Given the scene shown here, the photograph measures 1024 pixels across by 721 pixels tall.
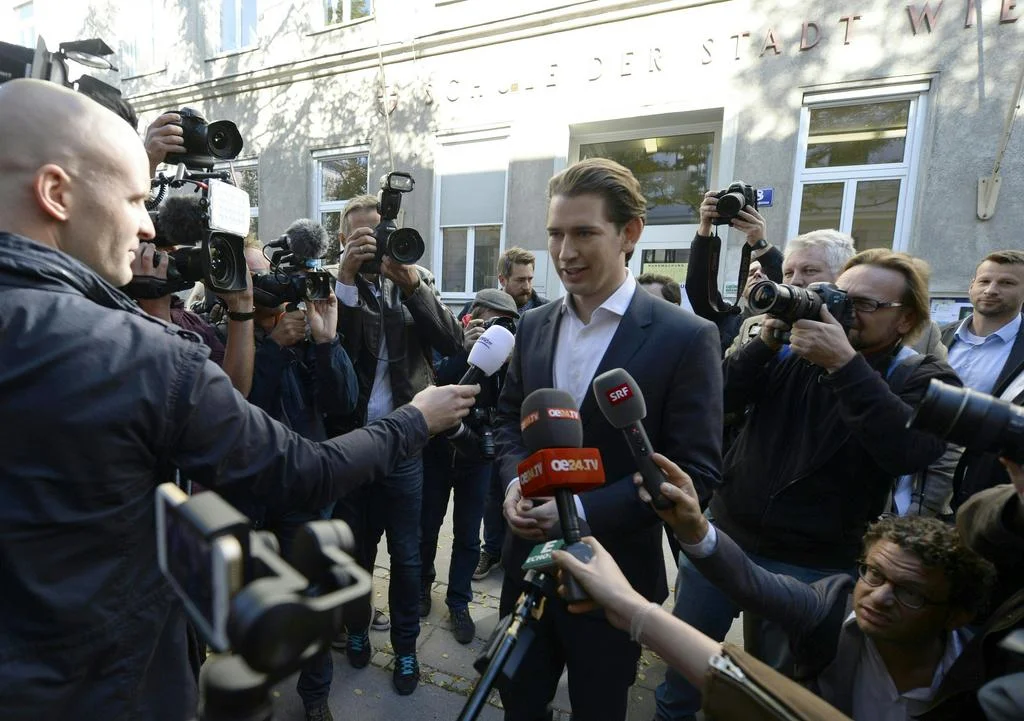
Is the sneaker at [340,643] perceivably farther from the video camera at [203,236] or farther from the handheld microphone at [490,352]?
the video camera at [203,236]

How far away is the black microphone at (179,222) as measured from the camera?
191cm

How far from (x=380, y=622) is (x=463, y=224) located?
6.20m

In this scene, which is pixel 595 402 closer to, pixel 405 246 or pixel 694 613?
pixel 694 613

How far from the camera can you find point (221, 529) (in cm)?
49

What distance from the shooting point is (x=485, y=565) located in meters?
3.65

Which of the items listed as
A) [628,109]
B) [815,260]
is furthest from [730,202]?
[628,109]

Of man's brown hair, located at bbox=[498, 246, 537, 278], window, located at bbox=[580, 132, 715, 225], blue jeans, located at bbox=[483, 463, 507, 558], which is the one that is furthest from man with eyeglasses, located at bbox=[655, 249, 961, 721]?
window, located at bbox=[580, 132, 715, 225]

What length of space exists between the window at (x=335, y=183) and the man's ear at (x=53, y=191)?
8.29m

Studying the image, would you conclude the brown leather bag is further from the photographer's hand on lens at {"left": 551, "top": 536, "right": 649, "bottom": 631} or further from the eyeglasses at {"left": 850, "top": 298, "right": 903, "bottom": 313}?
the eyeglasses at {"left": 850, "top": 298, "right": 903, "bottom": 313}

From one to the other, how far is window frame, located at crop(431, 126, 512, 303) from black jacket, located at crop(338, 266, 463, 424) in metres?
5.04

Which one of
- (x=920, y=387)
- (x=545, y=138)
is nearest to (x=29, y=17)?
(x=545, y=138)

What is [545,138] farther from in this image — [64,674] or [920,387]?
[64,674]

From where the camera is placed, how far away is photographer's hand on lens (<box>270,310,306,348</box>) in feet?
7.52

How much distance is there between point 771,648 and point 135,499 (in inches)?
65.6
